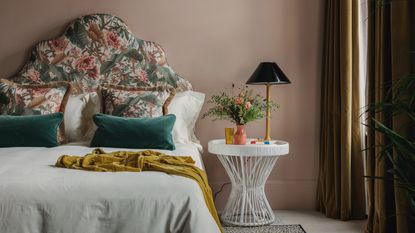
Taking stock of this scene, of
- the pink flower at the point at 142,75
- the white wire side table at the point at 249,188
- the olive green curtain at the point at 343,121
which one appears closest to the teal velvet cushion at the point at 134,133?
the white wire side table at the point at 249,188

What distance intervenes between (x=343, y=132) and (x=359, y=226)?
0.69 m

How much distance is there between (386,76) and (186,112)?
62.4 inches

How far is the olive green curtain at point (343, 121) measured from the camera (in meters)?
3.64

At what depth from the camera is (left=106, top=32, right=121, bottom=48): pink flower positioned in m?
4.04

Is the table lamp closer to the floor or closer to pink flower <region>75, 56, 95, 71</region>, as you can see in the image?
the floor

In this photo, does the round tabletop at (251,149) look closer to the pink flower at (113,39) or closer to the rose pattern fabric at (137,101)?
the rose pattern fabric at (137,101)

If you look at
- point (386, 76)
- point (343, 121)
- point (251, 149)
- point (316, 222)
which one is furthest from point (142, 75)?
point (386, 76)

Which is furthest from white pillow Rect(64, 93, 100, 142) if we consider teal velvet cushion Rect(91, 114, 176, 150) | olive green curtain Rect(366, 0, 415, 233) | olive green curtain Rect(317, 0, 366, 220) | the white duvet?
olive green curtain Rect(366, 0, 415, 233)

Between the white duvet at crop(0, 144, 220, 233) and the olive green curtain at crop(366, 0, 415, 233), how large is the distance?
100 centimetres

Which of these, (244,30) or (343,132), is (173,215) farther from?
(244,30)

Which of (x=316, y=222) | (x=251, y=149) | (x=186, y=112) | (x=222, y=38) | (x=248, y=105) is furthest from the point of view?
(x=222, y=38)

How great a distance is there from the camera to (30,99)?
3.62 metres

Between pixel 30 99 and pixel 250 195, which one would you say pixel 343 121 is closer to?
pixel 250 195

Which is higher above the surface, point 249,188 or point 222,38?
point 222,38
